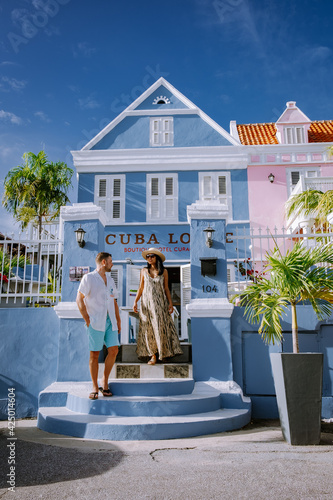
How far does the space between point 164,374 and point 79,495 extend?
9.39 ft

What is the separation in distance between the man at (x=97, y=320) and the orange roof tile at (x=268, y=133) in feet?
34.2

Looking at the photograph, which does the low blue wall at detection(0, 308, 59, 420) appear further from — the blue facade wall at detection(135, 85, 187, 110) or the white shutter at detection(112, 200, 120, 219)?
the blue facade wall at detection(135, 85, 187, 110)

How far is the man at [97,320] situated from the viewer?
16.8 feet

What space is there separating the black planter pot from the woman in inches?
75.1

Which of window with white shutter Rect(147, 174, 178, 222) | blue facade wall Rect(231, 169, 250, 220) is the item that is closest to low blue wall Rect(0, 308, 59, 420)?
window with white shutter Rect(147, 174, 178, 222)

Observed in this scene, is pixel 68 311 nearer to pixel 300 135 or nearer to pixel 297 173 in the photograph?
pixel 297 173

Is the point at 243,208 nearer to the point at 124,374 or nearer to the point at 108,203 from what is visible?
the point at 108,203

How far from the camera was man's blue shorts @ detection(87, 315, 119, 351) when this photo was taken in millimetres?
5100

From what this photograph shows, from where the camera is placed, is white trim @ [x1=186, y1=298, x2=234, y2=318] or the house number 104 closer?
white trim @ [x1=186, y1=298, x2=234, y2=318]

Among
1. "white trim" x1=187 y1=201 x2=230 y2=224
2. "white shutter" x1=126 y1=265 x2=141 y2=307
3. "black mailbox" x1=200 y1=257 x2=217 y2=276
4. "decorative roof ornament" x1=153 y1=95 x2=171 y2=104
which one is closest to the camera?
"black mailbox" x1=200 y1=257 x2=217 y2=276

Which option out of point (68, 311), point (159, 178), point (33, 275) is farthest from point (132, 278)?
point (68, 311)

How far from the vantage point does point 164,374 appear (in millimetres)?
5707

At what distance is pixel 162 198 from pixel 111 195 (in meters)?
1.62

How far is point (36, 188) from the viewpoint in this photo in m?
19.1
